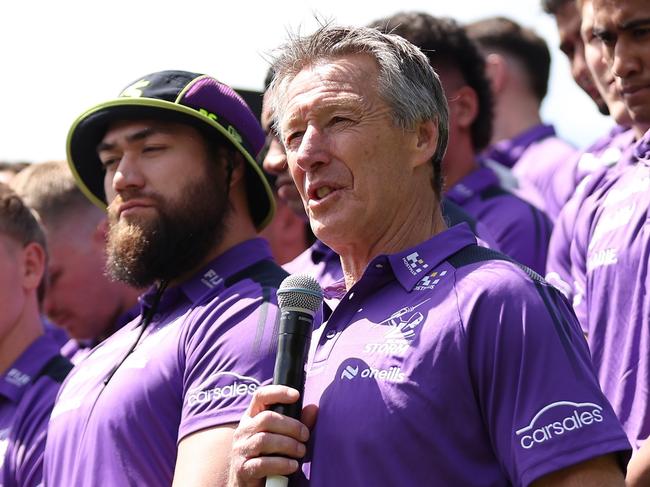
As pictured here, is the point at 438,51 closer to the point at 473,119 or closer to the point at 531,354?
the point at 473,119

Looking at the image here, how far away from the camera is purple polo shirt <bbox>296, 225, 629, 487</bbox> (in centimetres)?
279

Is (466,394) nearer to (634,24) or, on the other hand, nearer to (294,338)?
(294,338)

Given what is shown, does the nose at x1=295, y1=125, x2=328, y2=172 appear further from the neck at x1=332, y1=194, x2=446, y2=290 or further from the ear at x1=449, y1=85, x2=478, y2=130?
the ear at x1=449, y1=85, x2=478, y2=130

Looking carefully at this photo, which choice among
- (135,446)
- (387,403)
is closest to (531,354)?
(387,403)

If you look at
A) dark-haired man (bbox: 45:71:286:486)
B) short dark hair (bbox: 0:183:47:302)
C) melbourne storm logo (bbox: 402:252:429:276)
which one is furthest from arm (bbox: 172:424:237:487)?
short dark hair (bbox: 0:183:47:302)

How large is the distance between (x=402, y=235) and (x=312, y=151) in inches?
13.6

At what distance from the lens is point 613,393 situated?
3.83 metres

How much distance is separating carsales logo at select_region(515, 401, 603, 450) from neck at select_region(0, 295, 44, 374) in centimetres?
302

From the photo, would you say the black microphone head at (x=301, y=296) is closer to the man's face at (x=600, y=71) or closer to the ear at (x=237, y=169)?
the ear at (x=237, y=169)

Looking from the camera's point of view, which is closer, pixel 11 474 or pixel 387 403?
pixel 387 403

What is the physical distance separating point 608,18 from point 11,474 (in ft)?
9.05

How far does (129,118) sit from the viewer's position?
4527mm

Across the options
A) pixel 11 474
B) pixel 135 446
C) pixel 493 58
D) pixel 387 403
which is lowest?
pixel 493 58

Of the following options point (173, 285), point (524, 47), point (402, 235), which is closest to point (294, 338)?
point (402, 235)
